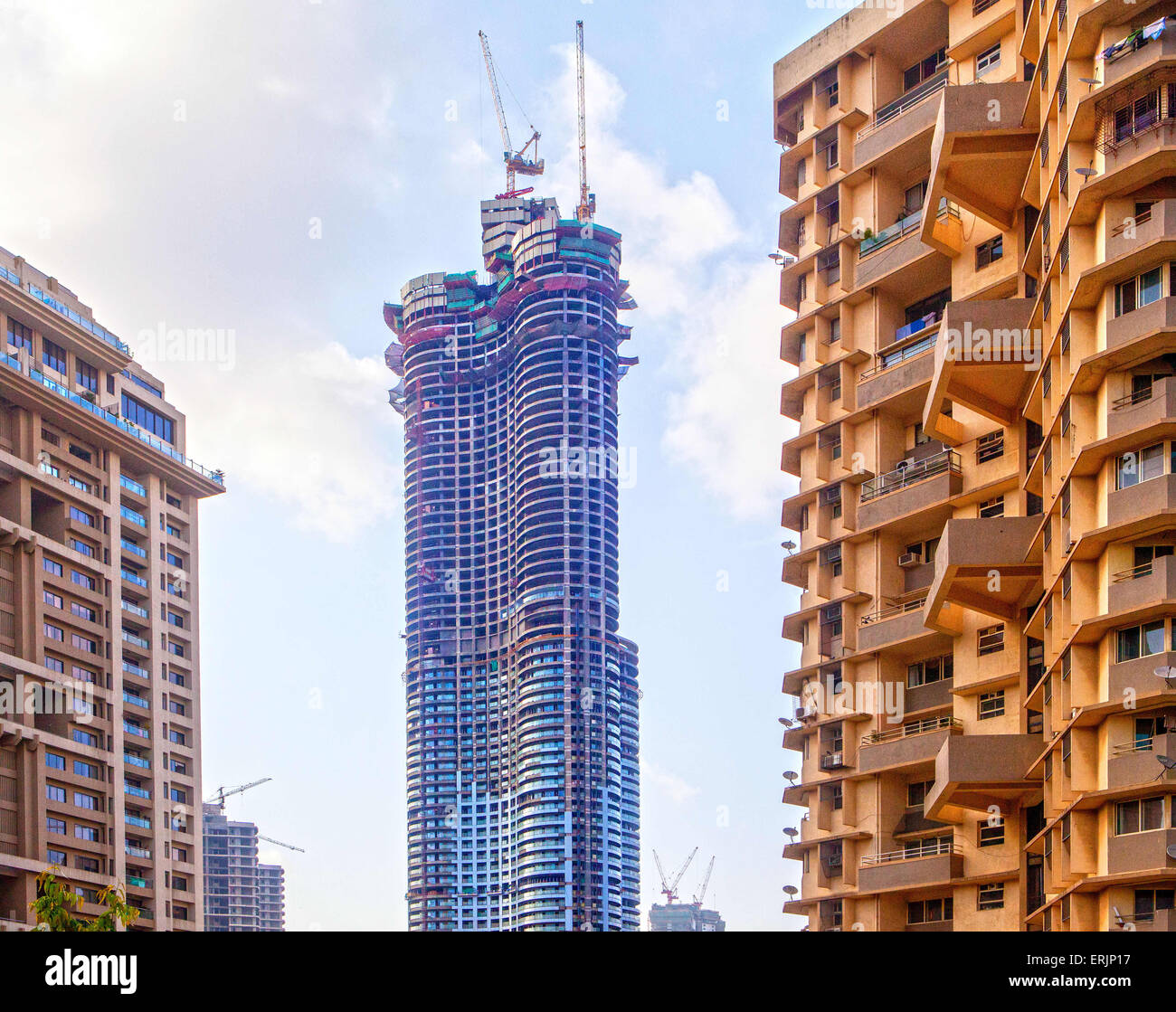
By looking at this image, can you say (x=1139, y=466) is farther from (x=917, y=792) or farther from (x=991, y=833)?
(x=917, y=792)

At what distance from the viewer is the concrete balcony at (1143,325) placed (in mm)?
36531

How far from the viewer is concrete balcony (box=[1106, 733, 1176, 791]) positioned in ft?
115

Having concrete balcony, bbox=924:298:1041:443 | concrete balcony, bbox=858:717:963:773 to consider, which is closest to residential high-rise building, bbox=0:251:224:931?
concrete balcony, bbox=858:717:963:773

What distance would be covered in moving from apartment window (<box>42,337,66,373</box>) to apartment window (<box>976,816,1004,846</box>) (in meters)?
90.6

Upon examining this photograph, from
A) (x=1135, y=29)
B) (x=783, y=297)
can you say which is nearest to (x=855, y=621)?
(x=783, y=297)

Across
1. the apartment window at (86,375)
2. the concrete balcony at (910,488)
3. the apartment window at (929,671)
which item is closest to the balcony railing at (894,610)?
the apartment window at (929,671)

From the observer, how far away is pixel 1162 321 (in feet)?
120

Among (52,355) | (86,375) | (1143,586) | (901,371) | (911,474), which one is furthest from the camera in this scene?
(86,375)

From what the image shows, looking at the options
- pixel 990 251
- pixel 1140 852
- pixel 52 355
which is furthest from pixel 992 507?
pixel 52 355

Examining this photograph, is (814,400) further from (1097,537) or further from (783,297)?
(1097,537)

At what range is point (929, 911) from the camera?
5128 centimetres

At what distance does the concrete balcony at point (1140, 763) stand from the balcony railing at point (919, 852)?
43.1ft

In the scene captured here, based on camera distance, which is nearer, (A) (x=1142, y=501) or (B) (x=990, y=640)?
(A) (x=1142, y=501)

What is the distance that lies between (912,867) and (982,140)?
23.4 meters
